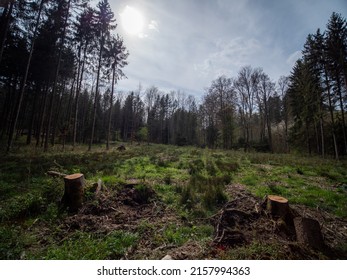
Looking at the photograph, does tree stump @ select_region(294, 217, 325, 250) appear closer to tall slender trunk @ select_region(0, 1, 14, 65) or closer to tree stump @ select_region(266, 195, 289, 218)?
tree stump @ select_region(266, 195, 289, 218)

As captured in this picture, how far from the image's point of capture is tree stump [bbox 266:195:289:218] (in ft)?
12.2

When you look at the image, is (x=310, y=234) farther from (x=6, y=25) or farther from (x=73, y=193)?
(x=6, y=25)

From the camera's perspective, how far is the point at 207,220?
4.32 m


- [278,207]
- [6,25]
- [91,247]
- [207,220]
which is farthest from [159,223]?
[6,25]

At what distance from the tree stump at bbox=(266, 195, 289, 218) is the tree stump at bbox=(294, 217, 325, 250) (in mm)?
555

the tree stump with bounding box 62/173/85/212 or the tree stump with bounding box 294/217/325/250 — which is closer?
the tree stump with bounding box 294/217/325/250

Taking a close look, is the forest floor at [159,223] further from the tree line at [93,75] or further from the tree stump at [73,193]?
the tree line at [93,75]

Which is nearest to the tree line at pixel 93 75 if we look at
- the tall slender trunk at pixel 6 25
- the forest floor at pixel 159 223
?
the tall slender trunk at pixel 6 25

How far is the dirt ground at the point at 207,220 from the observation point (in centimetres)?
295

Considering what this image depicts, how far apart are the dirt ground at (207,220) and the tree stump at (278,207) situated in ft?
0.47

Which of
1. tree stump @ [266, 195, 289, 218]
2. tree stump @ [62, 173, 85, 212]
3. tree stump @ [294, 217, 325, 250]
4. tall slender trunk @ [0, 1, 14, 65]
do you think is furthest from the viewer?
tall slender trunk @ [0, 1, 14, 65]

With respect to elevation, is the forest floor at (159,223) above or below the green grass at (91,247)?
above

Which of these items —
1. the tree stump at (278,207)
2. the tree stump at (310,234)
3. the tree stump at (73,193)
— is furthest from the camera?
the tree stump at (73,193)

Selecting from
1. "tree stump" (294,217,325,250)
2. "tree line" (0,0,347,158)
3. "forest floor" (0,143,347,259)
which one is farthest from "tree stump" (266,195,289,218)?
"tree line" (0,0,347,158)
